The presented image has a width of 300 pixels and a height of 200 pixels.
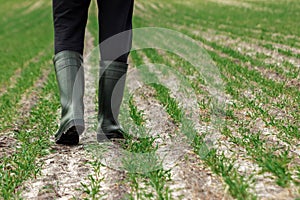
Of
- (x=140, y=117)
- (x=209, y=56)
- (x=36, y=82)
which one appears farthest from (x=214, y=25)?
(x=140, y=117)

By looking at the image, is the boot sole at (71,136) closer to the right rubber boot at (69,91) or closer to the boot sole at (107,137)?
the right rubber boot at (69,91)

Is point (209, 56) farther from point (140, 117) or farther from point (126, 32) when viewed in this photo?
point (126, 32)

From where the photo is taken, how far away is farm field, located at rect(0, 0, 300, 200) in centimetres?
340

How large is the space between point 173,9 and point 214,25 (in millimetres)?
11634

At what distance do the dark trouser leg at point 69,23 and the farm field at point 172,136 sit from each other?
2.94 feet

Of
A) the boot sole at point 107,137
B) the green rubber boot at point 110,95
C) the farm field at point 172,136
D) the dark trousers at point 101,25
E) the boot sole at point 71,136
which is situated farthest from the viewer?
the boot sole at point 107,137

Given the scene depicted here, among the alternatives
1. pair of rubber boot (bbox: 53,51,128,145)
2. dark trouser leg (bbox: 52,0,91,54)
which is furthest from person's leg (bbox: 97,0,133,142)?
dark trouser leg (bbox: 52,0,91,54)

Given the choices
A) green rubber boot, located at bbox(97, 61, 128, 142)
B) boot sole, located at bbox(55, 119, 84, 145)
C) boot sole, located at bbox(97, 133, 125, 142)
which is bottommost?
boot sole, located at bbox(55, 119, 84, 145)

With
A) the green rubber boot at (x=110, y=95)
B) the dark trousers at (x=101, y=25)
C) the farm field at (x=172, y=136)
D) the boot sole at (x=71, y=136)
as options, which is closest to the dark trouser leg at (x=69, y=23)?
the dark trousers at (x=101, y=25)

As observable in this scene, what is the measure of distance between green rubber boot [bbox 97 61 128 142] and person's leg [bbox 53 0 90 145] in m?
0.19

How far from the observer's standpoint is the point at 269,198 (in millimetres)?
3064

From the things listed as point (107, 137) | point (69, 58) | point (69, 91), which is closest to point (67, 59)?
point (69, 58)

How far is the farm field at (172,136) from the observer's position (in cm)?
340

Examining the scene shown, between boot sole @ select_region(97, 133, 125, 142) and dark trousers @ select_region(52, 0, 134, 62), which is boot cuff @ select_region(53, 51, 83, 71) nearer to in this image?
dark trousers @ select_region(52, 0, 134, 62)
